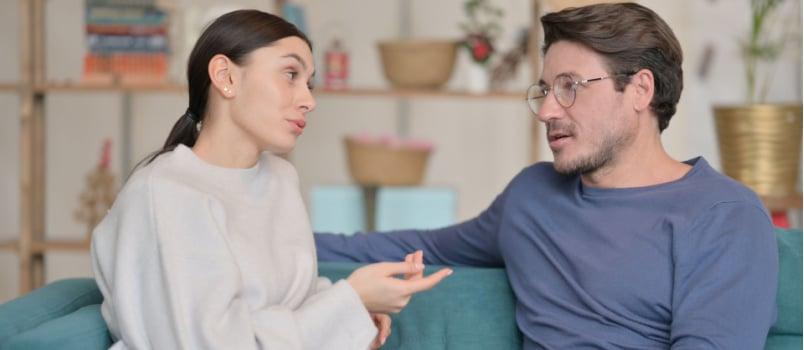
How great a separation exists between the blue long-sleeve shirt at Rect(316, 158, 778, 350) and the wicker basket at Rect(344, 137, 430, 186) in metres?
1.88

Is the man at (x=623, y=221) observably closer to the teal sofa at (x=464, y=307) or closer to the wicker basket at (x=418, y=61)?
the teal sofa at (x=464, y=307)

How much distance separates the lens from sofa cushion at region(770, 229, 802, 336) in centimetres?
220

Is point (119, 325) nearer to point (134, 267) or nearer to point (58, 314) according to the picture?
point (134, 267)

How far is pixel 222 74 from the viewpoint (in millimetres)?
1896

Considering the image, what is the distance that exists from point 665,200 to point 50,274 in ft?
12.4

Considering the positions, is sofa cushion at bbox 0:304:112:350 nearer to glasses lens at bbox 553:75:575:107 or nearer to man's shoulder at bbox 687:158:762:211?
glasses lens at bbox 553:75:575:107

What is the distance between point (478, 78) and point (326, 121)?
125 centimetres

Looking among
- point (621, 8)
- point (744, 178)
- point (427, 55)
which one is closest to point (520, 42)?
point (427, 55)

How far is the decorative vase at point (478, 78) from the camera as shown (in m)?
4.15

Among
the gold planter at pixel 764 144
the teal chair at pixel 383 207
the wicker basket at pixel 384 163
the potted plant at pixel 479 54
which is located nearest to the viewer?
the gold planter at pixel 764 144

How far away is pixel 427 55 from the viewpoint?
404 cm

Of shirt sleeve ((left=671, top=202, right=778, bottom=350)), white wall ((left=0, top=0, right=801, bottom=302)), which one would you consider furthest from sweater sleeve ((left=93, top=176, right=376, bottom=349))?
white wall ((left=0, top=0, right=801, bottom=302))

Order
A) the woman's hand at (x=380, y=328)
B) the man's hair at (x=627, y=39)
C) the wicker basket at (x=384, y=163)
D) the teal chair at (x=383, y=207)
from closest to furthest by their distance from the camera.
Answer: the woman's hand at (x=380, y=328) < the man's hair at (x=627, y=39) < the wicker basket at (x=384, y=163) < the teal chair at (x=383, y=207)

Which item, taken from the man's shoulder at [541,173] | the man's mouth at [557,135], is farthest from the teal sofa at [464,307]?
the man's mouth at [557,135]
